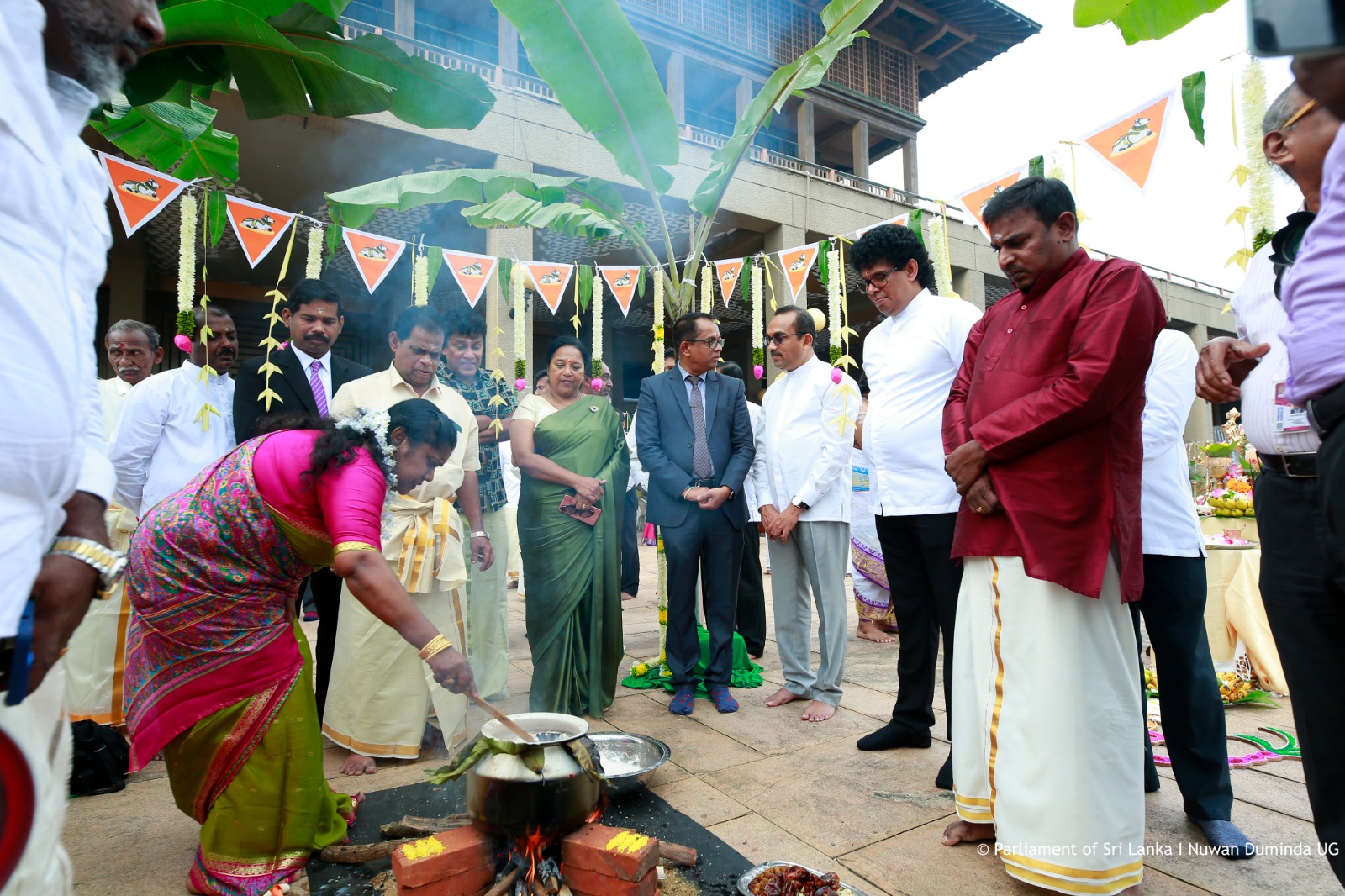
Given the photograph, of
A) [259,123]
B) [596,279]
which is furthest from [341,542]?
[259,123]

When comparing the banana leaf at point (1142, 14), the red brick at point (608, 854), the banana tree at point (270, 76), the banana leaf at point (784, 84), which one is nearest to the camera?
the red brick at point (608, 854)

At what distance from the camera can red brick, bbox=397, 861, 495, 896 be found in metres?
1.82

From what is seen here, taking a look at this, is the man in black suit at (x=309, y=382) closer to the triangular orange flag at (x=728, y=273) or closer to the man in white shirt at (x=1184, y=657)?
the man in white shirt at (x=1184, y=657)

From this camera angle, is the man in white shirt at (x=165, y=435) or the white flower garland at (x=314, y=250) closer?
the man in white shirt at (x=165, y=435)

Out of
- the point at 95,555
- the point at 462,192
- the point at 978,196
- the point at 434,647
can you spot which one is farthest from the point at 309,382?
the point at 978,196

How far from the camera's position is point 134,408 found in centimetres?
327

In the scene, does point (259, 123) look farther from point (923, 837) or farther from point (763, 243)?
point (923, 837)

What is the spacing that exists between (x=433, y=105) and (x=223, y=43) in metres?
0.87

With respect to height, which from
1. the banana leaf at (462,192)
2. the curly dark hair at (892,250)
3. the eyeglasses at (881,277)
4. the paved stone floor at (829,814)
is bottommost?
the paved stone floor at (829,814)

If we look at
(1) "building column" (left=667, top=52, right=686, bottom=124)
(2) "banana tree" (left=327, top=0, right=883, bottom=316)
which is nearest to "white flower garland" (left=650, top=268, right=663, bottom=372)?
(2) "banana tree" (left=327, top=0, right=883, bottom=316)

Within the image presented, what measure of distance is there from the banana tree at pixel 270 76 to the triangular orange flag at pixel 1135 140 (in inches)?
129

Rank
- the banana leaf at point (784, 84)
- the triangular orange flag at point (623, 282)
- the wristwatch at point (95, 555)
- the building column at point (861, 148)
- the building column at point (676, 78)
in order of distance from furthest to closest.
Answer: the building column at point (861, 148) → the building column at point (676, 78) → the triangular orange flag at point (623, 282) → the banana leaf at point (784, 84) → the wristwatch at point (95, 555)

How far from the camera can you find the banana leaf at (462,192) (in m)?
4.50

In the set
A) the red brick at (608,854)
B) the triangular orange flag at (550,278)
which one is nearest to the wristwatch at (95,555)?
the red brick at (608,854)
